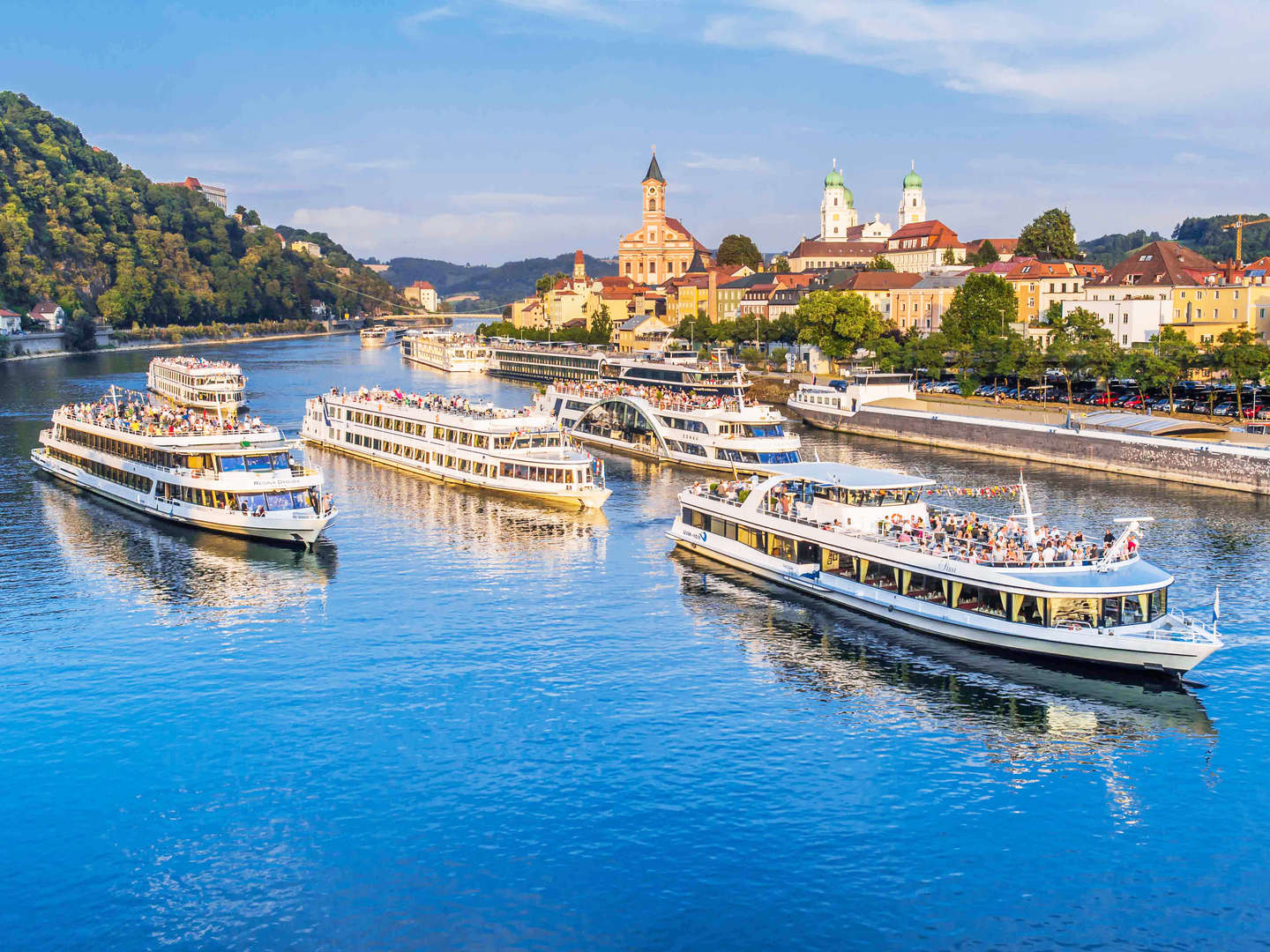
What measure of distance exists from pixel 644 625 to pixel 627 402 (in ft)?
145

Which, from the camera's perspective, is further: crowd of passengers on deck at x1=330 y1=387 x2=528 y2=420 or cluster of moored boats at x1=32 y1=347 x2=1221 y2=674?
crowd of passengers on deck at x1=330 y1=387 x2=528 y2=420

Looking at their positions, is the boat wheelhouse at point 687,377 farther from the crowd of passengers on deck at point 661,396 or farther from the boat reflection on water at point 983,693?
the boat reflection on water at point 983,693

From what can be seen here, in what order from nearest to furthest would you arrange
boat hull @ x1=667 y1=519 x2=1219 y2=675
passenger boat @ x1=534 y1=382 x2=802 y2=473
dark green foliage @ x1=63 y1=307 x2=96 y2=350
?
boat hull @ x1=667 y1=519 x2=1219 y2=675
passenger boat @ x1=534 y1=382 x2=802 y2=473
dark green foliage @ x1=63 y1=307 x2=96 y2=350

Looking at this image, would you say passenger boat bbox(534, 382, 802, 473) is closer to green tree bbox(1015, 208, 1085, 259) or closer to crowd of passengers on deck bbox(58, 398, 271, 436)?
crowd of passengers on deck bbox(58, 398, 271, 436)

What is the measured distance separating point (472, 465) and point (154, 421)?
57.0ft

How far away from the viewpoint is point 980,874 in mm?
25391

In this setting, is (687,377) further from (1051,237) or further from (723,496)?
(1051,237)

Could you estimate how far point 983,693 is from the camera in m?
35.2

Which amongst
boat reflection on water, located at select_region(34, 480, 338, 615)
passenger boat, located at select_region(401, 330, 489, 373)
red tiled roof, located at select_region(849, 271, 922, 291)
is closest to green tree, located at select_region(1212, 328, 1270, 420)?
boat reflection on water, located at select_region(34, 480, 338, 615)

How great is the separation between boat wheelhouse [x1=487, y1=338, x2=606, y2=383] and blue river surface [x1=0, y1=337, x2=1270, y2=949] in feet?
304

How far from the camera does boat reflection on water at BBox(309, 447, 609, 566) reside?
54.0m

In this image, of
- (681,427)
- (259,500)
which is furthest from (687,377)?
(259,500)

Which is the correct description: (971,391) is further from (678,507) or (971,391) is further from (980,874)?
(980,874)

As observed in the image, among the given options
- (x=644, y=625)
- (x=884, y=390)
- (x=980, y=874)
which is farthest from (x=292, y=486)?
(x=884, y=390)
